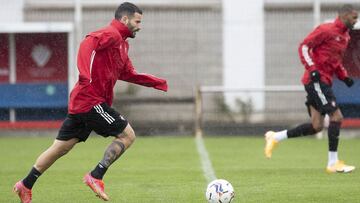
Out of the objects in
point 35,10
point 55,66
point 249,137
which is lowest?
point 249,137

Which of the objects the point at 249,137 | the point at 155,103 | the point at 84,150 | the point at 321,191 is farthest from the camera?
the point at 155,103

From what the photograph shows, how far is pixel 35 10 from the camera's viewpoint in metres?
21.4

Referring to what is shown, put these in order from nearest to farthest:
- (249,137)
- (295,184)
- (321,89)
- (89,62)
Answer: (89,62) < (295,184) < (321,89) < (249,137)

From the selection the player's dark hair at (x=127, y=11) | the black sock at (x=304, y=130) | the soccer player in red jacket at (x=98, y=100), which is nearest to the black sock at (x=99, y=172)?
the soccer player in red jacket at (x=98, y=100)

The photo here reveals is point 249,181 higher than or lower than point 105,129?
lower

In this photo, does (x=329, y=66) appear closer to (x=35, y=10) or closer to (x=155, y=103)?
(x=155, y=103)

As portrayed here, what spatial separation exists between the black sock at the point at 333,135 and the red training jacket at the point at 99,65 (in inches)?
161

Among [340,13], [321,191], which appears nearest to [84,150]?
[340,13]

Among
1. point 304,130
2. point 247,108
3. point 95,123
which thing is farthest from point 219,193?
point 247,108

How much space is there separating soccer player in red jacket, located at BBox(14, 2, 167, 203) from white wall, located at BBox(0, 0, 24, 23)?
1267 centimetres

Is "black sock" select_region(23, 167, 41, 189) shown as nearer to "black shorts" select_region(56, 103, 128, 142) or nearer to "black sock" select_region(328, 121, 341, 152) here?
"black shorts" select_region(56, 103, 128, 142)

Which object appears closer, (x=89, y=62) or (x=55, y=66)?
(x=89, y=62)

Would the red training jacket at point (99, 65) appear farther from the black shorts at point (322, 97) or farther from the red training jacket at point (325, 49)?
the black shorts at point (322, 97)

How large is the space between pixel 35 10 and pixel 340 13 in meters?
10.9
